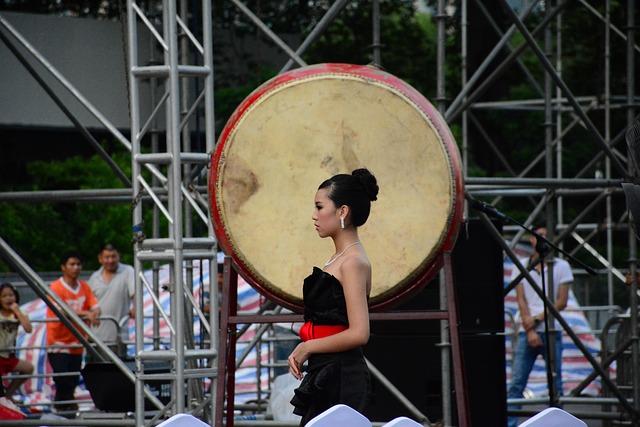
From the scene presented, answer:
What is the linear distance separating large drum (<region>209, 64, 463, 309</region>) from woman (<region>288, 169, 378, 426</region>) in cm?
109

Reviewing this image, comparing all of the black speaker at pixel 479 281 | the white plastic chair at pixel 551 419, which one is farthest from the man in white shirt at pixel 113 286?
the white plastic chair at pixel 551 419

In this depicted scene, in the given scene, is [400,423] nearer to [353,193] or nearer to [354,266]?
[354,266]

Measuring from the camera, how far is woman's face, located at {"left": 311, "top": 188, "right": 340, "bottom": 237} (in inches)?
203

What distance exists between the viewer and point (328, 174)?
637 cm

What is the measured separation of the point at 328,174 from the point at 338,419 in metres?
2.43

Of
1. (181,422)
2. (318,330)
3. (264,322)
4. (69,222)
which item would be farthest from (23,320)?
(69,222)

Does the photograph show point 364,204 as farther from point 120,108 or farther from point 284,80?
point 120,108

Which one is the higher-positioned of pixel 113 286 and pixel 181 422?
pixel 113 286

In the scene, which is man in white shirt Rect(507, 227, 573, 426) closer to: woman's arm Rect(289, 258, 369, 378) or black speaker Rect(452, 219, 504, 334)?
black speaker Rect(452, 219, 504, 334)

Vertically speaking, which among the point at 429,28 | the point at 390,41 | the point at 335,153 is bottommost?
the point at 335,153

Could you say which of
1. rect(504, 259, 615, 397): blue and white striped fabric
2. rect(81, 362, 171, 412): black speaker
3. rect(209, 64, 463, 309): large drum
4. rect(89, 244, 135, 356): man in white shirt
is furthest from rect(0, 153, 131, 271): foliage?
rect(209, 64, 463, 309): large drum

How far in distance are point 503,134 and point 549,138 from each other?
535 inches

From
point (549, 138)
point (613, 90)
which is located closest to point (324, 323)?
point (549, 138)

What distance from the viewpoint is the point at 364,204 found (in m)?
5.25
